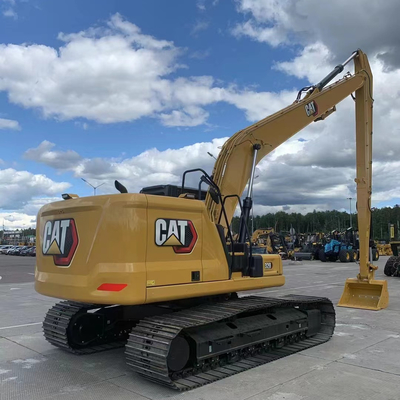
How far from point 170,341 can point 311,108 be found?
19.7 ft

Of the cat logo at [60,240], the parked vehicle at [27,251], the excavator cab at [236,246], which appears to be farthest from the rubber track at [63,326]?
the parked vehicle at [27,251]

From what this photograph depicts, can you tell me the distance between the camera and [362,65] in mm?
10750

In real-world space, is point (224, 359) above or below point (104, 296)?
below

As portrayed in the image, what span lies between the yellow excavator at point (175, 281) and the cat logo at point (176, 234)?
1 centimetres

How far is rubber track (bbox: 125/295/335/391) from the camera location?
4762 millimetres

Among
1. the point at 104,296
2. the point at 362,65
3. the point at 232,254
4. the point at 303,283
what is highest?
the point at 362,65

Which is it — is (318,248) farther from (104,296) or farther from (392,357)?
(104,296)

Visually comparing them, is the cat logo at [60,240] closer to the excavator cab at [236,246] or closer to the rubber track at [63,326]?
the rubber track at [63,326]

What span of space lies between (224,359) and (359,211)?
21.1ft

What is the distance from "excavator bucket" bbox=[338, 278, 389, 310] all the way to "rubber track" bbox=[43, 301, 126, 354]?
6.37 m

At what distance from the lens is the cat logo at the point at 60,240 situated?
210 inches

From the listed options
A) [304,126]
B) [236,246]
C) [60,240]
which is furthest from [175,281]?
[304,126]

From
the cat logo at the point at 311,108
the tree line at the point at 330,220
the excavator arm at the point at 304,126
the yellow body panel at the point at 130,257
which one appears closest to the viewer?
the yellow body panel at the point at 130,257

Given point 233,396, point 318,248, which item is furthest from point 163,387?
point 318,248
